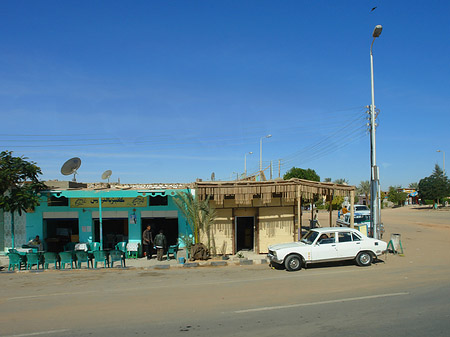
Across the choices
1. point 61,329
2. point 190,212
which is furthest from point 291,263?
point 61,329

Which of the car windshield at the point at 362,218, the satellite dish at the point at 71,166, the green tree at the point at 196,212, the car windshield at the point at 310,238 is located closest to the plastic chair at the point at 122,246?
the green tree at the point at 196,212

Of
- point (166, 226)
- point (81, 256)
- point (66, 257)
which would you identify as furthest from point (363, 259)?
point (66, 257)

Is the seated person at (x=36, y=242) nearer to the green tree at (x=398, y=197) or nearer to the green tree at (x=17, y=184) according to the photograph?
the green tree at (x=17, y=184)

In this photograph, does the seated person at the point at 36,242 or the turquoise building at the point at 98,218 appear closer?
the seated person at the point at 36,242

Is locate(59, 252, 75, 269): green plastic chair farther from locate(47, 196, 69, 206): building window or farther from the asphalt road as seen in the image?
locate(47, 196, 69, 206): building window

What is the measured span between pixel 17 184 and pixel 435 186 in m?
64.7

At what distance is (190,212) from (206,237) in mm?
1806

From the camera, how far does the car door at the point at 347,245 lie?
44.1ft

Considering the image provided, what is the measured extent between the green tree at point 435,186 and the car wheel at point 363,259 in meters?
57.4

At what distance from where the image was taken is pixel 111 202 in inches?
746

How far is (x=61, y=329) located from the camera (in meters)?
7.04

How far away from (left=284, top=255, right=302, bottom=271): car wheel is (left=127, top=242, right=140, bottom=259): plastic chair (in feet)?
26.0

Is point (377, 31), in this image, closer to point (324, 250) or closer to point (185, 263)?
point (324, 250)

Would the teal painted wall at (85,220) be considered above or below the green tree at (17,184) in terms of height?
below
